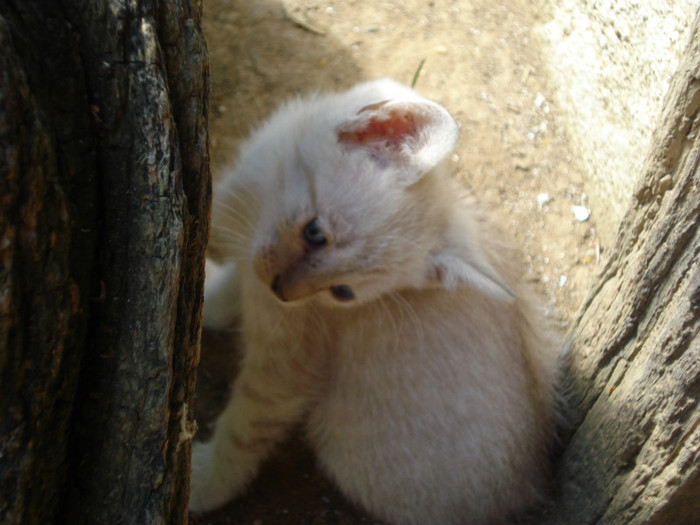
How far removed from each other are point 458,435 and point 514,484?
0.28 meters

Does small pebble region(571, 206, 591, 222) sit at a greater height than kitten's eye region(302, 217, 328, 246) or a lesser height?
lesser

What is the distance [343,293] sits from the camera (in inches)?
82.3

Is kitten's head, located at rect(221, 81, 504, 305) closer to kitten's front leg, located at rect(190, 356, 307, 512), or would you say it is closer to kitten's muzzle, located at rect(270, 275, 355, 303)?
kitten's muzzle, located at rect(270, 275, 355, 303)

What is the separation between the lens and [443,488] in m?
2.19

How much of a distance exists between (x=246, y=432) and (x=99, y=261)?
4.18ft

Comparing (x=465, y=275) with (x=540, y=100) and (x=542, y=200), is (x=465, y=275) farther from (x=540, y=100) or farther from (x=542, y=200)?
(x=540, y=100)

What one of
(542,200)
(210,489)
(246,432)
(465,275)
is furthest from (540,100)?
(210,489)

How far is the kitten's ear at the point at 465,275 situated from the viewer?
76.0 inches

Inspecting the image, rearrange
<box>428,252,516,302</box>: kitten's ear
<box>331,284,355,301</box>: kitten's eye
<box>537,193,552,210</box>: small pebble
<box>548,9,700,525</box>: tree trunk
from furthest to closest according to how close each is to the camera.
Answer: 1. <box>537,193,552,210</box>: small pebble
2. <box>331,284,355,301</box>: kitten's eye
3. <box>428,252,516,302</box>: kitten's ear
4. <box>548,9,700,525</box>: tree trunk

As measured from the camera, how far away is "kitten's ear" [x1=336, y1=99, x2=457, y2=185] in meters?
1.96

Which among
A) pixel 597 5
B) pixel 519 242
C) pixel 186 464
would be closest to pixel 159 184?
pixel 186 464

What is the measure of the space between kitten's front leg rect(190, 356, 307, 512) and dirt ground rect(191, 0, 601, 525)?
1.30ft

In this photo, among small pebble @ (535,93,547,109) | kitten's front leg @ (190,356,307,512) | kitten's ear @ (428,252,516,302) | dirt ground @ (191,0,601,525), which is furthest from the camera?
small pebble @ (535,93,547,109)

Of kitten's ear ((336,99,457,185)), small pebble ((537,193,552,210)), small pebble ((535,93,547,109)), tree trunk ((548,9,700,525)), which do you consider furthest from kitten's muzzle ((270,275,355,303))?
small pebble ((535,93,547,109))
